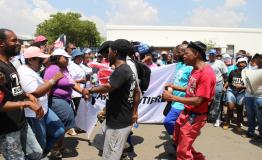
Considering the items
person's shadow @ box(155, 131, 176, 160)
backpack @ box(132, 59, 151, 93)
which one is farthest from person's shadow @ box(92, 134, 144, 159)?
backpack @ box(132, 59, 151, 93)

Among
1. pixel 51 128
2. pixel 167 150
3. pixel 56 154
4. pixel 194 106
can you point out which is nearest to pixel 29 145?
pixel 51 128

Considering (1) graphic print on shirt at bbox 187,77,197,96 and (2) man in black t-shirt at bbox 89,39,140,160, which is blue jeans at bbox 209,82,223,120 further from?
(2) man in black t-shirt at bbox 89,39,140,160

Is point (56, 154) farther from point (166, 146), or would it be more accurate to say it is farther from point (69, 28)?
point (69, 28)

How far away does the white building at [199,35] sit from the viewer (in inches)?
1713

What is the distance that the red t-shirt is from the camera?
426 cm

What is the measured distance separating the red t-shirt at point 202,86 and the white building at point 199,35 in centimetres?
3913

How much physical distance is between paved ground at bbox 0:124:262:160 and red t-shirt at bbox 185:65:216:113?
1546 mm

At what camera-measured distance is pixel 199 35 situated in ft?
146

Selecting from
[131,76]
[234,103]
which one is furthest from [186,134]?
[234,103]

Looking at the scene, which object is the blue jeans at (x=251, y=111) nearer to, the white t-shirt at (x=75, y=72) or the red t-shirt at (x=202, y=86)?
the red t-shirt at (x=202, y=86)

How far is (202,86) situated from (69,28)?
51.9m

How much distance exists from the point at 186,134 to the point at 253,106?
3.43 m

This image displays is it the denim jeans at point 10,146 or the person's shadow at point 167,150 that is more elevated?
the denim jeans at point 10,146

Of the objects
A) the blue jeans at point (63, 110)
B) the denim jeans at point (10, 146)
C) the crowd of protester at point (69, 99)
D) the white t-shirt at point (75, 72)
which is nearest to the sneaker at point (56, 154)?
the crowd of protester at point (69, 99)
